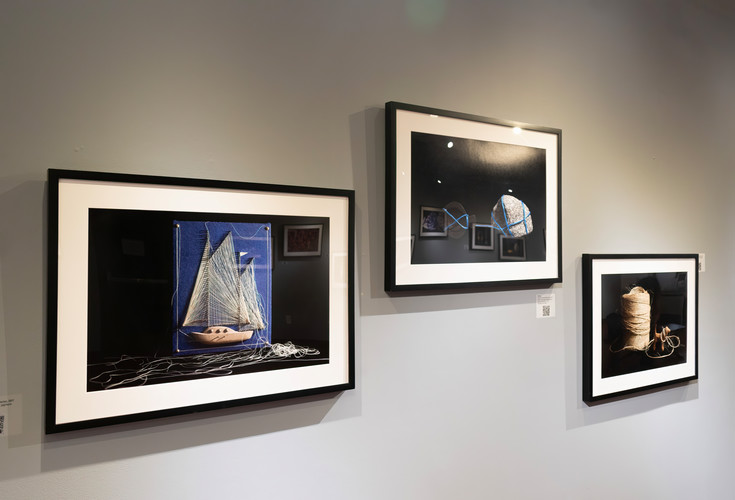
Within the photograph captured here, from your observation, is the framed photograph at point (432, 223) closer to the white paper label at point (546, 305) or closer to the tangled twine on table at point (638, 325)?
the white paper label at point (546, 305)

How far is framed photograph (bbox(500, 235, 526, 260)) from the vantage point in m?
1.51

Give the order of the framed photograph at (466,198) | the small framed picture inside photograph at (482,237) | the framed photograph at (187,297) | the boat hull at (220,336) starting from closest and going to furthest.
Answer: the framed photograph at (187,297)
the boat hull at (220,336)
the framed photograph at (466,198)
the small framed picture inside photograph at (482,237)

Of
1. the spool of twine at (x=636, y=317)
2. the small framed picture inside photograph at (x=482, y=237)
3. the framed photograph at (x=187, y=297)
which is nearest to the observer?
the framed photograph at (x=187, y=297)

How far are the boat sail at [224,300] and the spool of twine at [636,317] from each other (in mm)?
1340

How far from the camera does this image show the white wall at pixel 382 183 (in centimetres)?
100

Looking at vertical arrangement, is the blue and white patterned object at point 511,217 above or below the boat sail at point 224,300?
above

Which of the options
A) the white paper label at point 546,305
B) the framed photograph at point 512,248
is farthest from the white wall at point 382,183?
the framed photograph at point 512,248

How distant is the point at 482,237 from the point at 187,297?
85cm

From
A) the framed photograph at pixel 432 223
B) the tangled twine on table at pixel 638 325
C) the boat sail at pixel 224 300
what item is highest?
the framed photograph at pixel 432 223

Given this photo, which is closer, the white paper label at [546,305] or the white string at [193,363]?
the white string at [193,363]

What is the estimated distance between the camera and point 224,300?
1133 mm

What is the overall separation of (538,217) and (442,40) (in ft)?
2.04

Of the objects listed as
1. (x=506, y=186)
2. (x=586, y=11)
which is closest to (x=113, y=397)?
(x=506, y=186)

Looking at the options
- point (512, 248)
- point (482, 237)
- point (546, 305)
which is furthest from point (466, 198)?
point (546, 305)
